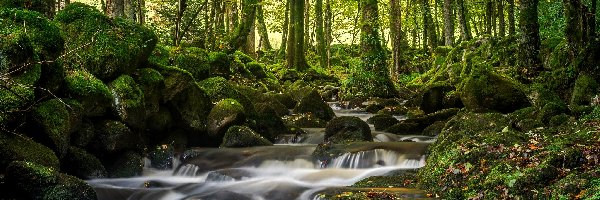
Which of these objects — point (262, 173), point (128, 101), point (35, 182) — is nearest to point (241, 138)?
point (262, 173)

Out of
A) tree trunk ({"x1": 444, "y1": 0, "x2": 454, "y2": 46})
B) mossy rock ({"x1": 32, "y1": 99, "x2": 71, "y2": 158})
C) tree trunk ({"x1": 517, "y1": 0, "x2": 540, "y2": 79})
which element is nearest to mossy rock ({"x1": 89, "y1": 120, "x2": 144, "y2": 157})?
mossy rock ({"x1": 32, "y1": 99, "x2": 71, "y2": 158})

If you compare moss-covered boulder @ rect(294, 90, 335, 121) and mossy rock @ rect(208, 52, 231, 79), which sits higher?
mossy rock @ rect(208, 52, 231, 79)

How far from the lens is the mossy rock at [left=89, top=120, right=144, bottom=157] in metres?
10.2

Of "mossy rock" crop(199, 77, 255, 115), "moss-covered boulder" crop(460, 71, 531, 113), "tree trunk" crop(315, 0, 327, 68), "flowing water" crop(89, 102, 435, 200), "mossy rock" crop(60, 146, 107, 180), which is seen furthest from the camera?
"tree trunk" crop(315, 0, 327, 68)

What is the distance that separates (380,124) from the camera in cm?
1506

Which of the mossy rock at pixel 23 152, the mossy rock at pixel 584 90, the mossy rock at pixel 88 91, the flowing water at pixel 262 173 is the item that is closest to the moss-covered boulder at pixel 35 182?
the mossy rock at pixel 23 152

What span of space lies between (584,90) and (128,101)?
9385 millimetres

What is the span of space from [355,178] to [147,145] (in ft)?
16.3

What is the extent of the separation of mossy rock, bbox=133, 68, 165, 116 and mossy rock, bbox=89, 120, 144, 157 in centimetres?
114

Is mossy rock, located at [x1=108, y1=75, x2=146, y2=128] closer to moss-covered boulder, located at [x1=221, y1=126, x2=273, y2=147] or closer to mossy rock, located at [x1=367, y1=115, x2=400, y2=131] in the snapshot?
moss-covered boulder, located at [x1=221, y1=126, x2=273, y2=147]

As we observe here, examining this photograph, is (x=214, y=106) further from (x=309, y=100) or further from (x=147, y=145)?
(x=309, y=100)

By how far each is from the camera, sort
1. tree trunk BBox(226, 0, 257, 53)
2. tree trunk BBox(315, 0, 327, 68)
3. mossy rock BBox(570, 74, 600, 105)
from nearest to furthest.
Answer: mossy rock BBox(570, 74, 600, 105) < tree trunk BBox(226, 0, 257, 53) < tree trunk BBox(315, 0, 327, 68)

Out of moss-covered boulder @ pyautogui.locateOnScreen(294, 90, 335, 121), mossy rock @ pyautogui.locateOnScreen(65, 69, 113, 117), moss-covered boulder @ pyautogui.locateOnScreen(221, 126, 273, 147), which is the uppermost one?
mossy rock @ pyautogui.locateOnScreen(65, 69, 113, 117)

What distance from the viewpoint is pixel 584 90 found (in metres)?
10.7
